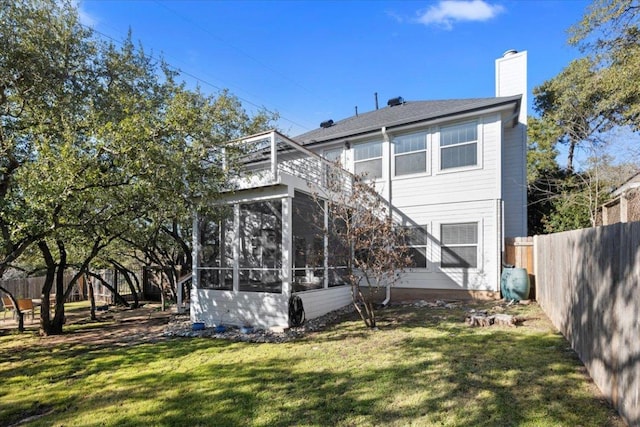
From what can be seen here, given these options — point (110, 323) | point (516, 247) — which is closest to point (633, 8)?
point (516, 247)

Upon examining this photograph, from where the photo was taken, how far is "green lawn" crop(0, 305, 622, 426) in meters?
3.59

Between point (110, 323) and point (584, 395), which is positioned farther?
point (110, 323)

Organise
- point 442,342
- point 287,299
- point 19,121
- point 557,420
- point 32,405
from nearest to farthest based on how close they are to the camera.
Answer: point 557,420 → point 32,405 → point 442,342 → point 19,121 → point 287,299

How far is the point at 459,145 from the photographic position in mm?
10508

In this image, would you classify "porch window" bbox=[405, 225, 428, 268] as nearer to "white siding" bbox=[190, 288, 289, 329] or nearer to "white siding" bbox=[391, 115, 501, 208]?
"white siding" bbox=[391, 115, 501, 208]

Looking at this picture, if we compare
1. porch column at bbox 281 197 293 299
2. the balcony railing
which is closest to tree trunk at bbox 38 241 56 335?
→ the balcony railing

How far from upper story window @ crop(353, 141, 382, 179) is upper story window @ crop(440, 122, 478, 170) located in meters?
2.02

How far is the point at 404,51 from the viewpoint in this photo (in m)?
14.9

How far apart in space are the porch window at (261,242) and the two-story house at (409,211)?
3cm

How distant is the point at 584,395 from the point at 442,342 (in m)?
2.37

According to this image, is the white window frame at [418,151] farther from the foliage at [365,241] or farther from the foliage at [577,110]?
the foliage at [577,110]

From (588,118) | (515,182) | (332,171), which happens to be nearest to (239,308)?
(332,171)

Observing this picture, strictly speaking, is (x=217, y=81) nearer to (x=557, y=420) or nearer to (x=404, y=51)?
(x=404, y=51)

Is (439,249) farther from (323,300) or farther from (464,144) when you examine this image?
(323,300)
